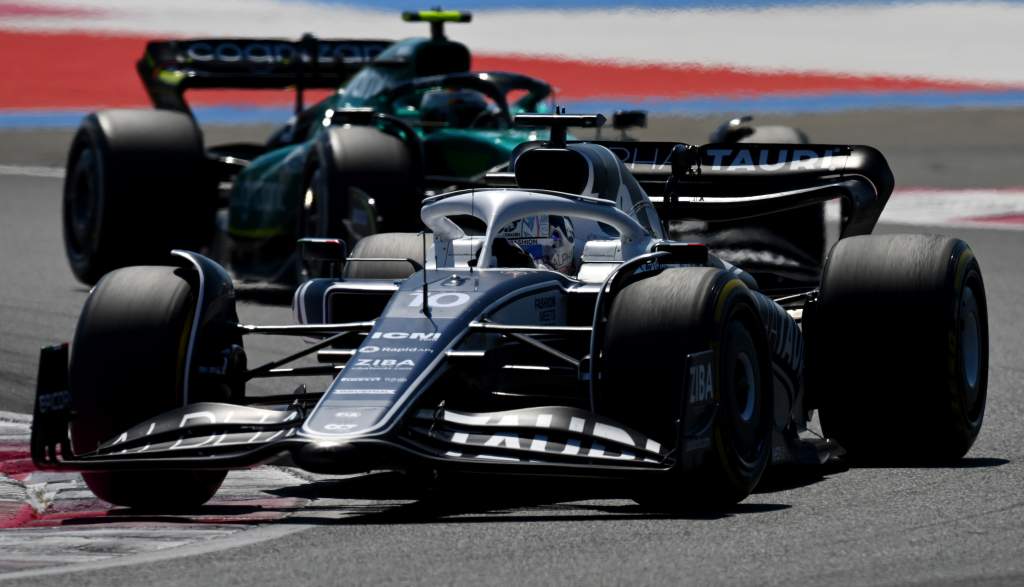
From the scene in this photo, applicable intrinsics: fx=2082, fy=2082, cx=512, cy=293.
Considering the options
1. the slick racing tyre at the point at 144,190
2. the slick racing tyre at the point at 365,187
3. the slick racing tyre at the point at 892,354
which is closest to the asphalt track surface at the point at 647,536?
the slick racing tyre at the point at 892,354

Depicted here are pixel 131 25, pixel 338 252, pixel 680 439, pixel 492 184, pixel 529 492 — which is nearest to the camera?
pixel 680 439

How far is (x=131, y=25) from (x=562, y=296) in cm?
2722

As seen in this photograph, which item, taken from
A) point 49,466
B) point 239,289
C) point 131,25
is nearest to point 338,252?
point 49,466

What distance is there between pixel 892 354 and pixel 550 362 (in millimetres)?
1557

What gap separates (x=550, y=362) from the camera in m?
8.52

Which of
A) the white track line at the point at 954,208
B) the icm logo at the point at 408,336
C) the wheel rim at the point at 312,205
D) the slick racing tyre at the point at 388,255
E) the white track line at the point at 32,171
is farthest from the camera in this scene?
the white track line at the point at 32,171

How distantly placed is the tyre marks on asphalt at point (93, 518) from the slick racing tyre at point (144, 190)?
7288 millimetres

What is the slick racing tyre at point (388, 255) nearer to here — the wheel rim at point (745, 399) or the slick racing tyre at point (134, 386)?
the slick racing tyre at point (134, 386)

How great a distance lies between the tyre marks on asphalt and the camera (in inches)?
268

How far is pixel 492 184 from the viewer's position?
10055 millimetres

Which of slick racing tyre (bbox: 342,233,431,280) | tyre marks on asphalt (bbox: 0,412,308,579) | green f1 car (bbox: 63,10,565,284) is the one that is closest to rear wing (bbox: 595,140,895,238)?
slick racing tyre (bbox: 342,233,431,280)

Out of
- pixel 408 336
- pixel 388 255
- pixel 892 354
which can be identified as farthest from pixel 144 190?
pixel 408 336

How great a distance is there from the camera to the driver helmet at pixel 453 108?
16406mm

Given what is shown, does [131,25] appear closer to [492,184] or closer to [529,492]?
[492,184]
